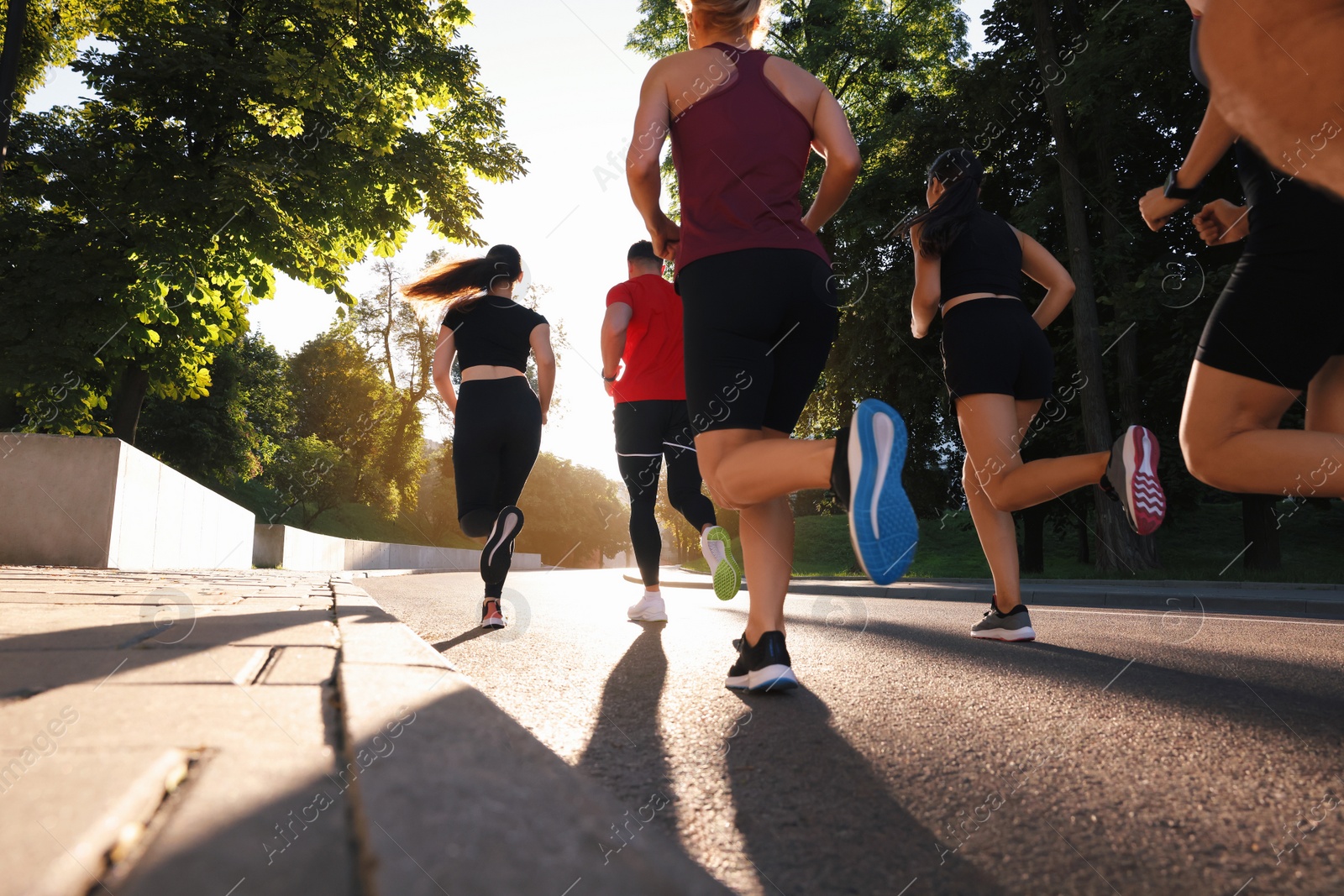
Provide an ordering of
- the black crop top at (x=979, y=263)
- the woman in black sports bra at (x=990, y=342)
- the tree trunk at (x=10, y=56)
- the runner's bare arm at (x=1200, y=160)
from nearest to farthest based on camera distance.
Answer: the runner's bare arm at (x=1200, y=160), the woman in black sports bra at (x=990, y=342), the black crop top at (x=979, y=263), the tree trunk at (x=10, y=56)

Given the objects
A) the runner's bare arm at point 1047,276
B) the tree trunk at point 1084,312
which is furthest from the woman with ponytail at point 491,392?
the tree trunk at point 1084,312

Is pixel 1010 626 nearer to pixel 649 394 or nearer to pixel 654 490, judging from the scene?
pixel 654 490

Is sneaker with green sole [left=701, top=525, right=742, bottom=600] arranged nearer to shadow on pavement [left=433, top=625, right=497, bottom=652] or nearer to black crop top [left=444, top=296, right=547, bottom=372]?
shadow on pavement [left=433, top=625, right=497, bottom=652]

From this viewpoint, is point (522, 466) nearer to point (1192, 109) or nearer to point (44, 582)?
point (44, 582)

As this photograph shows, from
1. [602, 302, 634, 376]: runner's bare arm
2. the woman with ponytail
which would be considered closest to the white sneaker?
the woman with ponytail

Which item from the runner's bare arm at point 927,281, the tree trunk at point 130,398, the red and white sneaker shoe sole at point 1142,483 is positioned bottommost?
the red and white sneaker shoe sole at point 1142,483

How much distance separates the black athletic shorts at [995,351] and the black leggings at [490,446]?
230 cm

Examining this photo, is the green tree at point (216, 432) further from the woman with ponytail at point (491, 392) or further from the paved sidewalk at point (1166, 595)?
the woman with ponytail at point (491, 392)

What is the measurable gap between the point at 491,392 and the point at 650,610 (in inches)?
66.8

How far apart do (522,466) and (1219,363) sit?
351cm

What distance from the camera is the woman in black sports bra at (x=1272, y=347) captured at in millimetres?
2275

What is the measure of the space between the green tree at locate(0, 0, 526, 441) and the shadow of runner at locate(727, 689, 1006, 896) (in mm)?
11767

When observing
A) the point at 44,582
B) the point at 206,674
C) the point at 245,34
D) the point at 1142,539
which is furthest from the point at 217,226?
the point at 1142,539

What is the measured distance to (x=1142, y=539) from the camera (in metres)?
14.1
